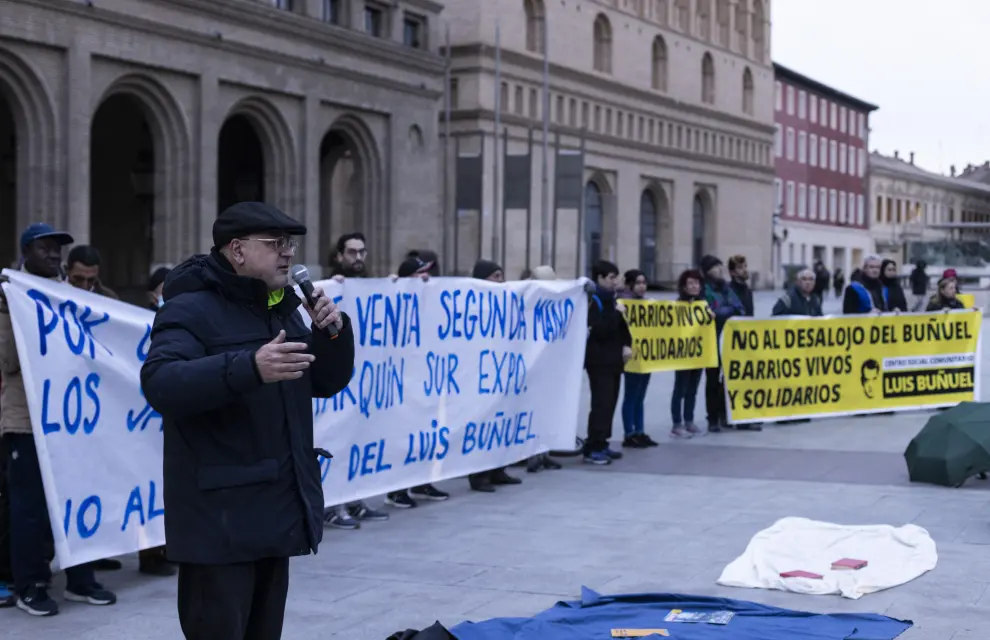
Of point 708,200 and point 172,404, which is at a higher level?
point 708,200

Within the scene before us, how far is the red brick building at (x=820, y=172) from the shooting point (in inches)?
3349

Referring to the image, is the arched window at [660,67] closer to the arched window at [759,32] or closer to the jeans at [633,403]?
the arched window at [759,32]

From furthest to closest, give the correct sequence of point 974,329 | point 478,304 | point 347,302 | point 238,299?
point 974,329 < point 478,304 < point 347,302 < point 238,299

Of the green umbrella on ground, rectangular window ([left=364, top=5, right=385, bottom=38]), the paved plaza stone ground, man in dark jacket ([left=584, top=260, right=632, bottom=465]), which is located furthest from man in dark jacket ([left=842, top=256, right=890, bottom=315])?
rectangular window ([left=364, top=5, right=385, bottom=38])

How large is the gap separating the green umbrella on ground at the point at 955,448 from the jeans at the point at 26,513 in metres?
7.19

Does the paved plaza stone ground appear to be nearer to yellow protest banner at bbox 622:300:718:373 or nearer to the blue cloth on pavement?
the blue cloth on pavement

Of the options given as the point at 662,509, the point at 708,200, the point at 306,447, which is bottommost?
the point at 662,509

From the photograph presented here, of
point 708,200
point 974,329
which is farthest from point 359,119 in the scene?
point 708,200

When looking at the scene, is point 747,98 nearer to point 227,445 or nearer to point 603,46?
point 603,46

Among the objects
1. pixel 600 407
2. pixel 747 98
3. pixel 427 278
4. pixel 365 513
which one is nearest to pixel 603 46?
pixel 747 98

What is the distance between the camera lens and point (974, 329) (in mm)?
17812

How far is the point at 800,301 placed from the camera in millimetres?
16797

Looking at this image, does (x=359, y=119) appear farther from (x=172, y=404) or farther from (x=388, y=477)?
(x=172, y=404)

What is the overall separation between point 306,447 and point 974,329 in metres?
15.0
